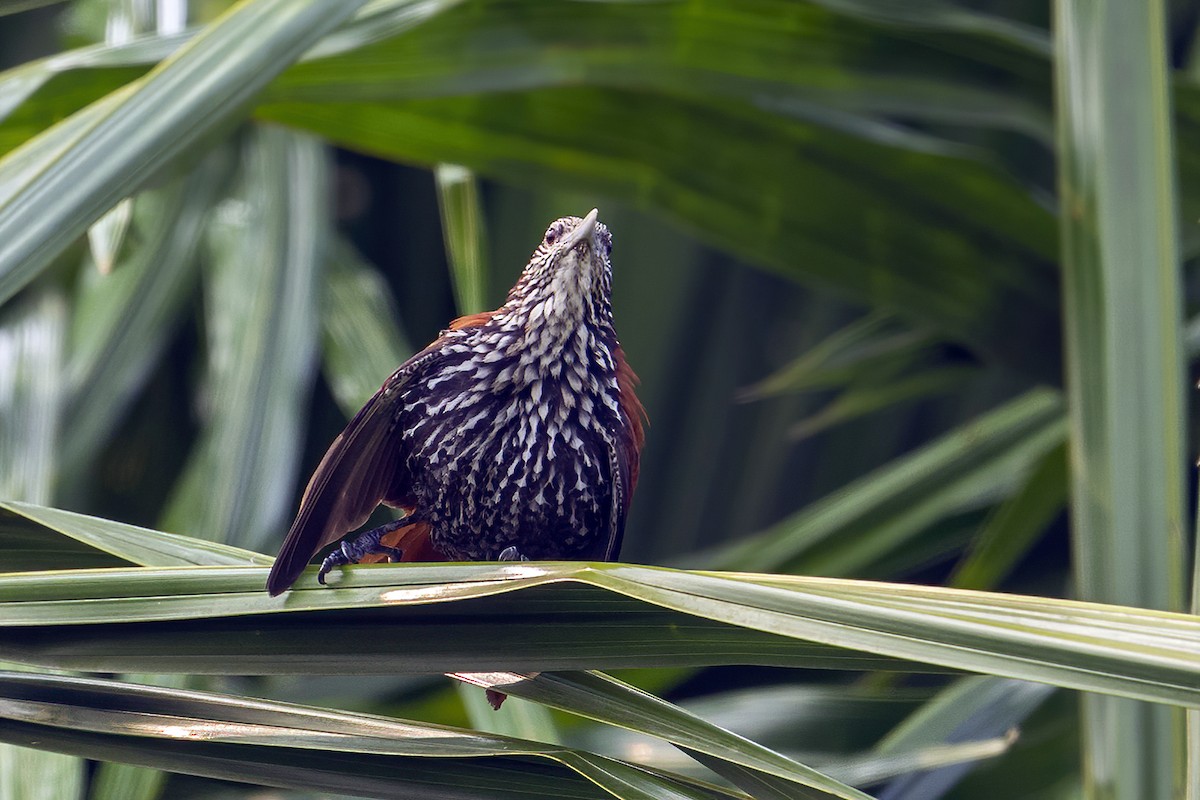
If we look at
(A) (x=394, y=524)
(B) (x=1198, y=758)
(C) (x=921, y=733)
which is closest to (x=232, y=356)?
(A) (x=394, y=524)

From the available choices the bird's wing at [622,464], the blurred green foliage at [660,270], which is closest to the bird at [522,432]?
the bird's wing at [622,464]

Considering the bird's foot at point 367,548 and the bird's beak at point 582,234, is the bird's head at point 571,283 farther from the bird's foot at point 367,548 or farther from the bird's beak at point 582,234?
the bird's foot at point 367,548

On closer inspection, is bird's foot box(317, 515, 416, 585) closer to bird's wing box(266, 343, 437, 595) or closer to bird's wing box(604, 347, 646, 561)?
bird's wing box(266, 343, 437, 595)

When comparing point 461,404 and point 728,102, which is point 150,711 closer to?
point 461,404

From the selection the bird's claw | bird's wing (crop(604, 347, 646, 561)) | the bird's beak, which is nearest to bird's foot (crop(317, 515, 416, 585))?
the bird's claw

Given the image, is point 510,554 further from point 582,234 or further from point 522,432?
point 582,234

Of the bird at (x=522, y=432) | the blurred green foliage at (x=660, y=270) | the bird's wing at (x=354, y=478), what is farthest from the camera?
the bird at (x=522, y=432)

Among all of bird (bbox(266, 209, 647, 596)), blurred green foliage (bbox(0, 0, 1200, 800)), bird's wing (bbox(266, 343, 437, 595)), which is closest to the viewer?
bird's wing (bbox(266, 343, 437, 595))
